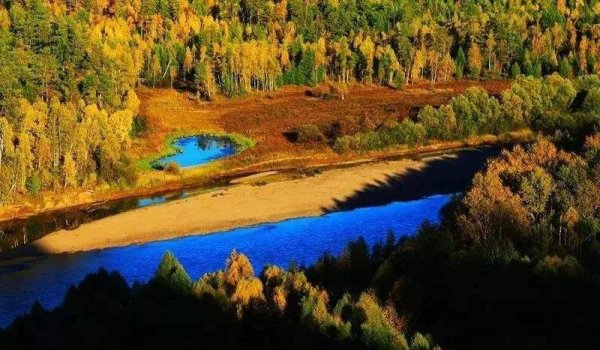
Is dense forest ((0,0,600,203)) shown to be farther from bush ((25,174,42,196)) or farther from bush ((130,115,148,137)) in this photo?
bush ((25,174,42,196))

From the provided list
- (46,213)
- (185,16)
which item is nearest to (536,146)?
(46,213)

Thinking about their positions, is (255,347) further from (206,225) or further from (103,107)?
(103,107)

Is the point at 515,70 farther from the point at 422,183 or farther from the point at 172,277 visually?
the point at 172,277

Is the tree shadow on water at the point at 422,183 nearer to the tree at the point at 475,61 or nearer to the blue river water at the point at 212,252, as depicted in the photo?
the blue river water at the point at 212,252

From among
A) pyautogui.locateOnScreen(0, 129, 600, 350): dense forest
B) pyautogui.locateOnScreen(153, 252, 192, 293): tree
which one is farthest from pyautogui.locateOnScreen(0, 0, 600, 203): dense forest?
pyautogui.locateOnScreen(0, 129, 600, 350): dense forest

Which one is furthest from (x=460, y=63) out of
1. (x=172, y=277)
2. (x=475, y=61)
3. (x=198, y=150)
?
(x=172, y=277)

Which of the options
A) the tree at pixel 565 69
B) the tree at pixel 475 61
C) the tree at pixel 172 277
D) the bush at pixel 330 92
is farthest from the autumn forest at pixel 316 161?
the tree at pixel 565 69
